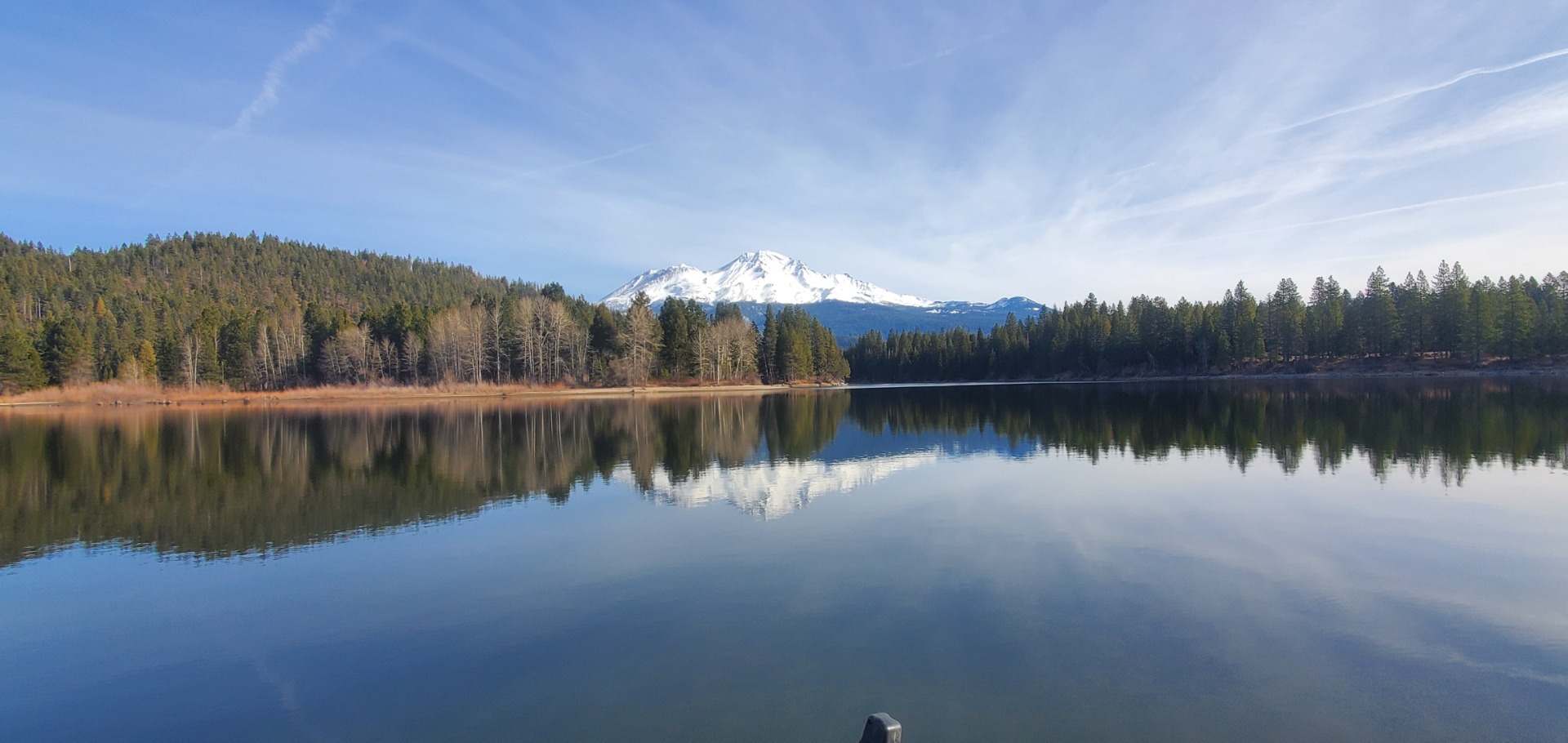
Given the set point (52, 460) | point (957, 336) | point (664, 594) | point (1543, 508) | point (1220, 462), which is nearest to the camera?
point (664, 594)

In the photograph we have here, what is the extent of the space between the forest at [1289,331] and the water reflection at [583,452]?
38148 millimetres

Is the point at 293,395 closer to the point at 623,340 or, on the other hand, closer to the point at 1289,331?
the point at 623,340

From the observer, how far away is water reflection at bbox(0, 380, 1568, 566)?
62.4ft

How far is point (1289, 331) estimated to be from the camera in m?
98.2

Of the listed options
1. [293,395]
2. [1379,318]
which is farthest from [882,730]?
[1379,318]

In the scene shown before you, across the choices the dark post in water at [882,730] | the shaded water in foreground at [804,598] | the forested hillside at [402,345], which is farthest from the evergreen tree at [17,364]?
the dark post in water at [882,730]

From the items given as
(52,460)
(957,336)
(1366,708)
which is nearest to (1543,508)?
(1366,708)

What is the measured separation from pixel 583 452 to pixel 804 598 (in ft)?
73.8

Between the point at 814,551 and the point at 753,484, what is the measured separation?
8568 millimetres

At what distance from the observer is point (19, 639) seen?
10.5 metres

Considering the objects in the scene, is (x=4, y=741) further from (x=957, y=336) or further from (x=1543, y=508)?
(x=957, y=336)

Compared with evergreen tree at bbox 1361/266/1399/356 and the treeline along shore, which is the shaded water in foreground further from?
evergreen tree at bbox 1361/266/1399/356

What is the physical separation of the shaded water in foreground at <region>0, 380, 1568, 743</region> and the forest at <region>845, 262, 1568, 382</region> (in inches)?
3146

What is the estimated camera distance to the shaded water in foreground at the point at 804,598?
25.3 feet
